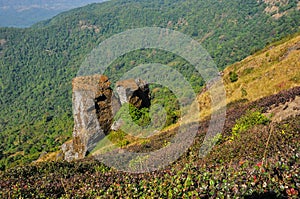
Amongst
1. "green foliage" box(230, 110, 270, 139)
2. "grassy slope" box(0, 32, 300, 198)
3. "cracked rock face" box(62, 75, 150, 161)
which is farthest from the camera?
"cracked rock face" box(62, 75, 150, 161)

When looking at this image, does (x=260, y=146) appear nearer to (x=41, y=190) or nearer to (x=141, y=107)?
(x=41, y=190)

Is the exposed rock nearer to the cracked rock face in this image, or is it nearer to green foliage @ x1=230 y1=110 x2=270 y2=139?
the cracked rock face

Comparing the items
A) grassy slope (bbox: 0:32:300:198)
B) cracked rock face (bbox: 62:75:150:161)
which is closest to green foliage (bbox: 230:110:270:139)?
grassy slope (bbox: 0:32:300:198)

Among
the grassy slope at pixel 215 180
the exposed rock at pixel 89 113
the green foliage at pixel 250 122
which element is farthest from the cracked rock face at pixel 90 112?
the grassy slope at pixel 215 180

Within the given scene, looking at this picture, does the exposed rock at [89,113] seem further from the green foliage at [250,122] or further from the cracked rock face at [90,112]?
the green foliage at [250,122]

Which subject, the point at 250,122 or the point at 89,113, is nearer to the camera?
→ the point at 250,122

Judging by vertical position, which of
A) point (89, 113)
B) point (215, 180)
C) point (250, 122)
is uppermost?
point (215, 180)

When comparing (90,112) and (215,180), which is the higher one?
(215,180)

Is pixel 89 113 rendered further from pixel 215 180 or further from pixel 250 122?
pixel 215 180

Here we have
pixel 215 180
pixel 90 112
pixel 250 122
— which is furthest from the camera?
pixel 90 112

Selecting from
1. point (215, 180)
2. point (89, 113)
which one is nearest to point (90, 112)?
point (89, 113)

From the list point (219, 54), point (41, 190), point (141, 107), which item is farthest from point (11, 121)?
point (41, 190)
